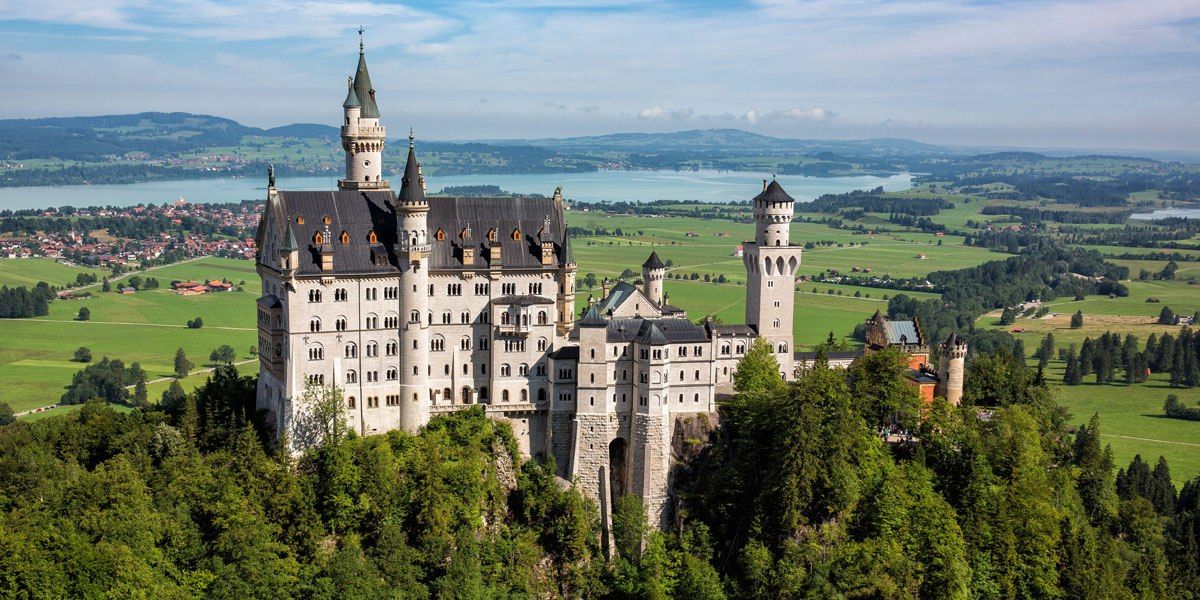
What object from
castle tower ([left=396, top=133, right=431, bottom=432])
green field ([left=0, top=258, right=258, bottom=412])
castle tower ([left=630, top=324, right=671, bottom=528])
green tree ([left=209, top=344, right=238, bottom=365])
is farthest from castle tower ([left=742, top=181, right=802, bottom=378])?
green tree ([left=209, top=344, right=238, bottom=365])

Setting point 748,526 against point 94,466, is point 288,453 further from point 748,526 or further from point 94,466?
point 748,526

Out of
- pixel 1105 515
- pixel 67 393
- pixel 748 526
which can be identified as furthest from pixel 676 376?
pixel 67 393

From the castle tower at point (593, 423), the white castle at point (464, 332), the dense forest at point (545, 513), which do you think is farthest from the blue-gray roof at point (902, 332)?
the castle tower at point (593, 423)

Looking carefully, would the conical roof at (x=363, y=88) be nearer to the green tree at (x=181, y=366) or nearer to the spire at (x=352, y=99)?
the spire at (x=352, y=99)

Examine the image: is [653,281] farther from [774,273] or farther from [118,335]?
[118,335]

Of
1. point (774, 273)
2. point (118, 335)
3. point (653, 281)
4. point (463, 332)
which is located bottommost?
point (118, 335)

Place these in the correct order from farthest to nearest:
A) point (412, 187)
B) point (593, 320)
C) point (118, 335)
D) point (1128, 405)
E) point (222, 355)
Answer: point (118, 335)
point (222, 355)
point (1128, 405)
point (593, 320)
point (412, 187)

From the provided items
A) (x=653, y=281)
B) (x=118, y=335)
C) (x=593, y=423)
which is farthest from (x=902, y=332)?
(x=118, y=335)
